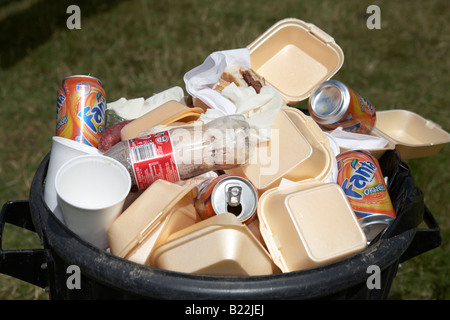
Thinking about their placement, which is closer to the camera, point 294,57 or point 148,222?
point 148,222

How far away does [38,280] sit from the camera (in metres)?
1.36

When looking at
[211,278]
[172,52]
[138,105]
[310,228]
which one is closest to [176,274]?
[211,278]

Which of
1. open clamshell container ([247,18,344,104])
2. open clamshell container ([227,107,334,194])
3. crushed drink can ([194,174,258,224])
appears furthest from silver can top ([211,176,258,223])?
open clamshell container ([247,18,344,104])

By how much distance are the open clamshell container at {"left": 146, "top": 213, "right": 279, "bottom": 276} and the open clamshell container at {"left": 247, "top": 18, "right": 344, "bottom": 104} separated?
92 cm

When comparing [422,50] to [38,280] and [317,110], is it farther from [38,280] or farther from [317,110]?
[38,280]

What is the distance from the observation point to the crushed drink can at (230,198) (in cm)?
127

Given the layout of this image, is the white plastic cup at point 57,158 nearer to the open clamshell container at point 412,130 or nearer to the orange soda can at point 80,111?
the orange soda can at point 80,111

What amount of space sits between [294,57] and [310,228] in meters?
1.04

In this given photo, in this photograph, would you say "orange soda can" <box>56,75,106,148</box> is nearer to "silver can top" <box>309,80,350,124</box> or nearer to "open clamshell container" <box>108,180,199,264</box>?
"open clamshell container" <box>108,180,199,264</box>

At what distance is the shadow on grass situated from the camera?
156 inches

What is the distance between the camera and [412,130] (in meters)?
1.98

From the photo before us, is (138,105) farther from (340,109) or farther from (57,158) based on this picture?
(340,109)
